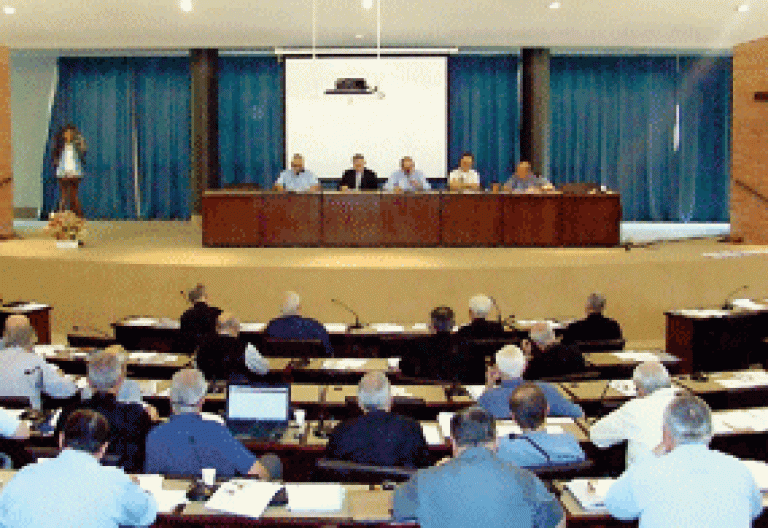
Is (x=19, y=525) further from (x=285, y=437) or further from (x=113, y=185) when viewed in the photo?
(x=113, y=185)

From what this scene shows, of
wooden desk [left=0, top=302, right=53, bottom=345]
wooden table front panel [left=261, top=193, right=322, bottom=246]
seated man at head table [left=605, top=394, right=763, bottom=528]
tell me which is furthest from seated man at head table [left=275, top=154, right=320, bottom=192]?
seated man at head table [left=605, top=394, right=763, bottom=528]

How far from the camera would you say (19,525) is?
3.35 m

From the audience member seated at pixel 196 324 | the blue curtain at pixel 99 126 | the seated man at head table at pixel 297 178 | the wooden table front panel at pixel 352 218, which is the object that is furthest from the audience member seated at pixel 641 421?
the blue curtain at pixel 99 126

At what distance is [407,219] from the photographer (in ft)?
40.3

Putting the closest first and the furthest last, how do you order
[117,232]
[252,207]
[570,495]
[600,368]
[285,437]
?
[570,495] < [285,437] < [600,368] < [252,207] < [117,232]

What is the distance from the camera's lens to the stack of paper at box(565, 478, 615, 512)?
3834mm

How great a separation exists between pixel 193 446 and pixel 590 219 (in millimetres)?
8680

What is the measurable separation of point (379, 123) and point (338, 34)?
2217 millimetres

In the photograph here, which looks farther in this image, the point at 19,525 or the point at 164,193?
the point at 164,193

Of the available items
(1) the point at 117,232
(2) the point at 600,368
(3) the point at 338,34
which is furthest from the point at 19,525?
(1) the point at 117,232

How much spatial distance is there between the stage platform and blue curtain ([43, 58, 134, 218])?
686 cm

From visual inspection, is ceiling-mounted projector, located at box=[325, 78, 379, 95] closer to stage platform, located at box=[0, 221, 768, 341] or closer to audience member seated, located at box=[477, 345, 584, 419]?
stage platform, located at box=[0, 221, 768, 341]

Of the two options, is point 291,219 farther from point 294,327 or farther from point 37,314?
point 294,327

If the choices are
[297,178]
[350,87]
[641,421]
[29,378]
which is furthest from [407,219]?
[641,421]
